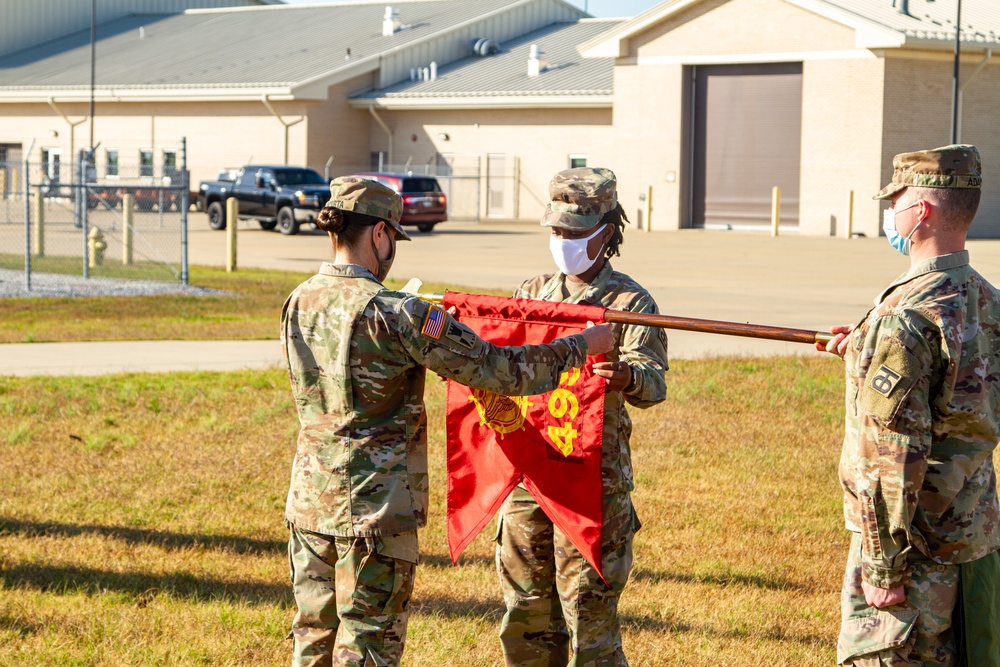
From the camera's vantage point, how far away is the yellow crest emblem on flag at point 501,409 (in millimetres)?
4762

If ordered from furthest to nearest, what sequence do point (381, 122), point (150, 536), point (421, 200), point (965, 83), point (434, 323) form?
point (381, 122), point (421, 200), point (965, 83), point (150, 536), point (434, 323)

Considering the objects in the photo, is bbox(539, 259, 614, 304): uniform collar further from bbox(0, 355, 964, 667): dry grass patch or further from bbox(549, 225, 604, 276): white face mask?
bbox(0, 355, 964, 667): dry grass patch

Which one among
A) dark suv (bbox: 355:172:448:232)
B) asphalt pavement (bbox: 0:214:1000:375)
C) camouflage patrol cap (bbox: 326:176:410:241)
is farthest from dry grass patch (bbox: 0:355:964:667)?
dark suv (bbox: 355:172:448:232)

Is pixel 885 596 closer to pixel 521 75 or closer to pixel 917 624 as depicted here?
pixel 917 624

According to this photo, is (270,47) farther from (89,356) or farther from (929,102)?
(89,356)

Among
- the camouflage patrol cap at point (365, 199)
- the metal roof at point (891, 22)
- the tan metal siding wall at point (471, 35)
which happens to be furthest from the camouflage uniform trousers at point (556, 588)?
the tan metal siding wall at point (471, 35)

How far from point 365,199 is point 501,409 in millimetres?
1093

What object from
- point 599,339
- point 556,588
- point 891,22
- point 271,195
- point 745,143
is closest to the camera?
point 599,339

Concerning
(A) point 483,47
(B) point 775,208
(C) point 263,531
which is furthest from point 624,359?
(A) point 483,47

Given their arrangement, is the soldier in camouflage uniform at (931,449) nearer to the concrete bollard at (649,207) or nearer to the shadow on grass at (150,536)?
the shadow on grass at (150,536)

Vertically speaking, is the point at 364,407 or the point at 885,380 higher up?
the point at 885,380

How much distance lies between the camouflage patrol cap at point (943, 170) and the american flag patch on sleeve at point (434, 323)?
54.3 inches

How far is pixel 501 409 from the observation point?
15.8 feet

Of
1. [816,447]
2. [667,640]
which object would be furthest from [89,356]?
[667,640]
